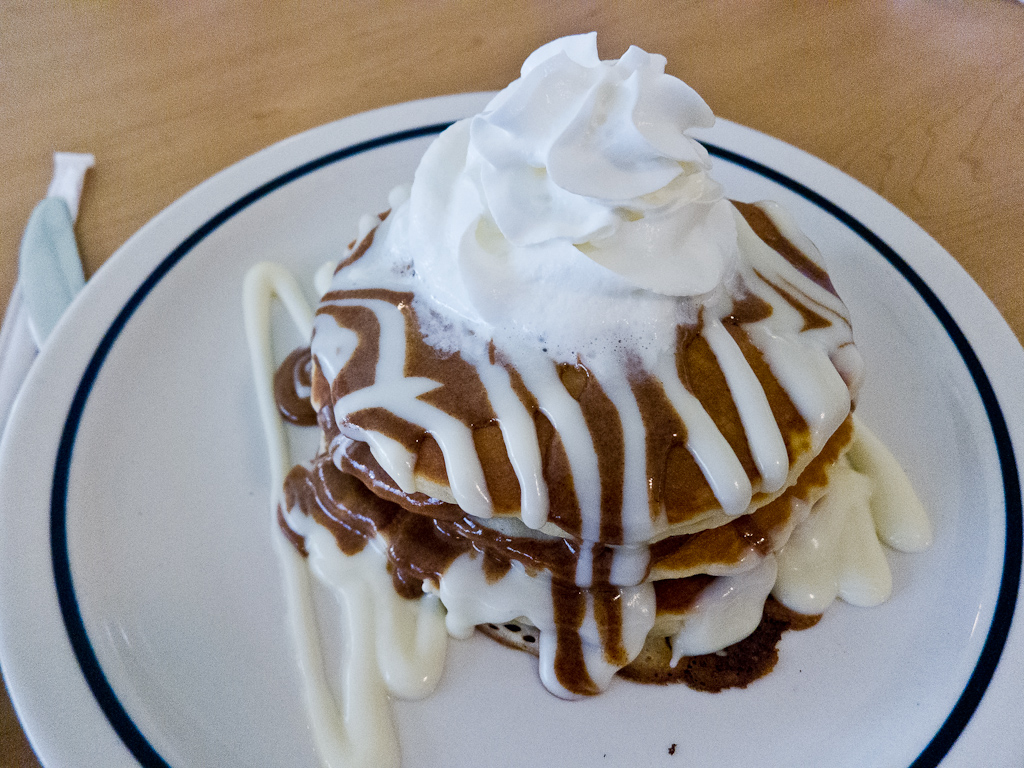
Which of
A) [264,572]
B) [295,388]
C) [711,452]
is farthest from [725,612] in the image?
[295,388]

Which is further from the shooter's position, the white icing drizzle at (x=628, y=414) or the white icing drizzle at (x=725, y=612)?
the white icing drizzle at (x=725, y=612)

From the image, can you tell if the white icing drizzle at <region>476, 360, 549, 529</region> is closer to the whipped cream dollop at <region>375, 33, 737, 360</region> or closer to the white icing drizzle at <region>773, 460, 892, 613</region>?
the whipped cream dollop at <region>375, 33, 737, 360</region>

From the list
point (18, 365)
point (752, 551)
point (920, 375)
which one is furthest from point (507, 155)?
point (18, 365)

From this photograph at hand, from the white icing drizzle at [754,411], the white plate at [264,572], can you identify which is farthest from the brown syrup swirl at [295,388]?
the white icing drizzle at [754,411]

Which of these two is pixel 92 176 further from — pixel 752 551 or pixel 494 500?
pixel 752 551

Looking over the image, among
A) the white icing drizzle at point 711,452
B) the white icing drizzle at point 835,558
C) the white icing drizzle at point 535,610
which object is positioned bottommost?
the white icing drizzle at point 835,558

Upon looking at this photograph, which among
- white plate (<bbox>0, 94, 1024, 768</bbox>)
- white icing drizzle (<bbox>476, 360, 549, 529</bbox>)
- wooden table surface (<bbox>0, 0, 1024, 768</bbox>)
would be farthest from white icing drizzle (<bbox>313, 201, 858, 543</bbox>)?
wooden table surface (<bbox>0, 0, 1024, 768</bbox>)

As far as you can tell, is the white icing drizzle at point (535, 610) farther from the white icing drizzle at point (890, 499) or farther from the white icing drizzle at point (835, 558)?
the white icing drizzle at point (890, 499)
